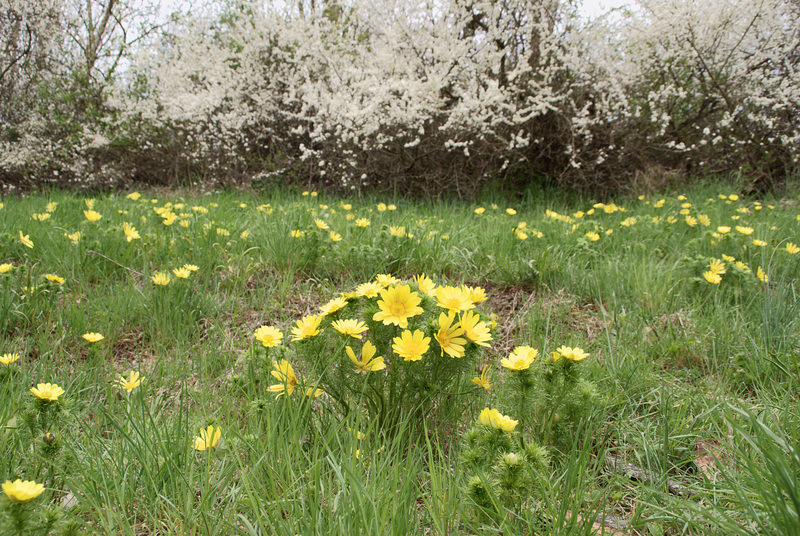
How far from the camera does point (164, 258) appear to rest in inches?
110

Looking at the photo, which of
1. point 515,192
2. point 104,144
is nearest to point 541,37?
point 515,192

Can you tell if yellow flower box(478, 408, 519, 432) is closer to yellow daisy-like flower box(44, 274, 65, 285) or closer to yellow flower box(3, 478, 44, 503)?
yellow flower box(3, 478, 44, 503)

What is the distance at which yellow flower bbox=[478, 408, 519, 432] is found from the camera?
103 cm

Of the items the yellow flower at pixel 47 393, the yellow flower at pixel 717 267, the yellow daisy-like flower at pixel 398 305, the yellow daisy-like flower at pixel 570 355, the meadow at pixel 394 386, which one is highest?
the yellow daisy-like flower at pixel 398 305

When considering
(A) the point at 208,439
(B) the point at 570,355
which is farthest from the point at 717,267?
(A) the point at 208,439

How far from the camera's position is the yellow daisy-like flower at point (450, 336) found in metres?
1.17

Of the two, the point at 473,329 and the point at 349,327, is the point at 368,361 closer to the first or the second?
the point at 349,327

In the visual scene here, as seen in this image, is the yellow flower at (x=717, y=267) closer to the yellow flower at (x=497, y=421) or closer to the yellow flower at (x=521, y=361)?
the yellow flower at (x=521, y=361)

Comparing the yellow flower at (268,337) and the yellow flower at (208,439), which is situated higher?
the yellow flower at (268,337)

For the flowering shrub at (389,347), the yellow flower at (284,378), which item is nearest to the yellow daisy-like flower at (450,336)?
the flowering shrub at (389,347)

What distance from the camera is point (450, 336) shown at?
1.20 metres

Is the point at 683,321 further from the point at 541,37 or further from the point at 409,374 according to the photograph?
the point at 541,37

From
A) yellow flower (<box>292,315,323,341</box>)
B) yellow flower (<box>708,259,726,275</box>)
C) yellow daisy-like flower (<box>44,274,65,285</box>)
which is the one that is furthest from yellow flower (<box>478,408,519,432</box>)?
yellow daisy-like flower (<box>44,274,65,285</box>)

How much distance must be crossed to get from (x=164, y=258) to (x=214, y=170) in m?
4.16
